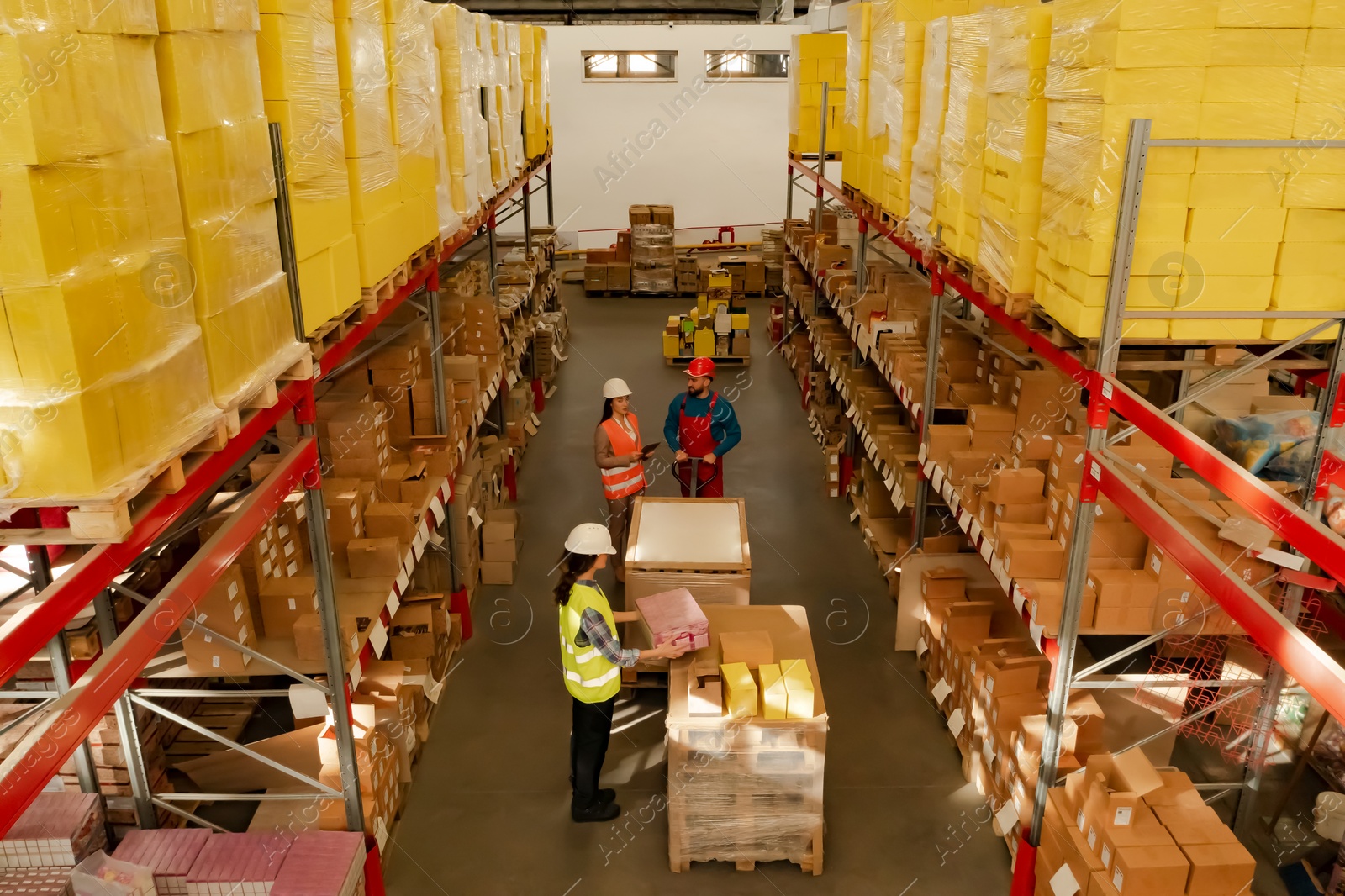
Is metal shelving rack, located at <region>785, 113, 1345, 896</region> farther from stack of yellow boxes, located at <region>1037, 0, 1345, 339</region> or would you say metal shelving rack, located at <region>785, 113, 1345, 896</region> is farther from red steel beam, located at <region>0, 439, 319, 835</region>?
red steel beam, located at <region>0, 439, 319, 835</region>

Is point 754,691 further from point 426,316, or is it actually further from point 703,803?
point 426,316

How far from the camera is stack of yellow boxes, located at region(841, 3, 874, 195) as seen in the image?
8.98 metres

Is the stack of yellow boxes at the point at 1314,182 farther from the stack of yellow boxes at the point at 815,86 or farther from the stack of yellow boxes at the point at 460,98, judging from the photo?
the stack of yellow boxes at the point at 815,86

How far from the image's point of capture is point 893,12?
8.02 metres

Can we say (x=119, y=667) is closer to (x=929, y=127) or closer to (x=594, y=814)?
(x=594, y=814)

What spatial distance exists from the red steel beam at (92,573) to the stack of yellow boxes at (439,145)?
3750mm

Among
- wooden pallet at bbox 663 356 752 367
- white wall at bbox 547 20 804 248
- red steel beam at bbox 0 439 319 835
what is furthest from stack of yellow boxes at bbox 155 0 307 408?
white wall at bbox 547 20 804 248

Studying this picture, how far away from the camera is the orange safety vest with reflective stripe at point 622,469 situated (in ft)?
25.4

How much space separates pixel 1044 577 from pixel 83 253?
14.3 feet

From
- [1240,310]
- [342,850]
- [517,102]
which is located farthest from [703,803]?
[517,102]

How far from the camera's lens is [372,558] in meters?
5.65

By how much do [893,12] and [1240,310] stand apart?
478 centimetres

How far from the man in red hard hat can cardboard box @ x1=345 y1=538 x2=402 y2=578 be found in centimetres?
310

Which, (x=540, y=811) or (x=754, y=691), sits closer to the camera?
(x=754, y=691)
